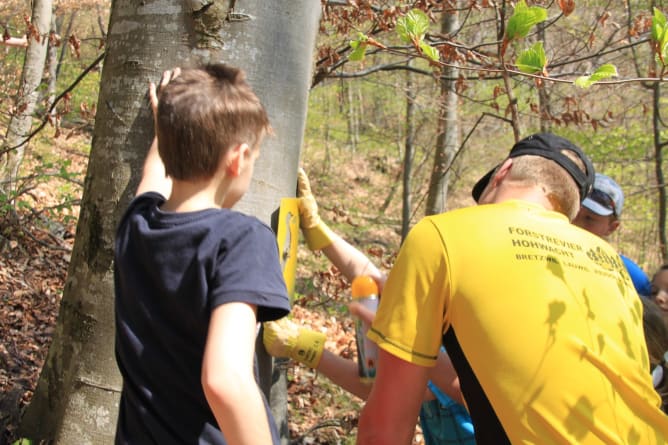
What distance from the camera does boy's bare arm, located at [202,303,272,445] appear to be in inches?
53.3

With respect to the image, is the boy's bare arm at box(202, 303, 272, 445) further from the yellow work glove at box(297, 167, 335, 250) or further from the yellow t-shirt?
the yellow work glove at box(297, 167, 335, 250)

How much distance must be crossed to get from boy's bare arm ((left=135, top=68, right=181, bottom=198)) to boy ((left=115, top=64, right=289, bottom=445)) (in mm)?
239

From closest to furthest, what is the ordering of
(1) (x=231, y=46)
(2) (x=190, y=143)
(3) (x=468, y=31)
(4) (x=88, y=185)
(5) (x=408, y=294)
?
(2) (x=190, y=143), (5) (x=408, y=294), (1) (x=231, y=46), (4) (x=88, y=185), (3) (x=468, y=31)

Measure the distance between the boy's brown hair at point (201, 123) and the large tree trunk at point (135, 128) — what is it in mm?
461

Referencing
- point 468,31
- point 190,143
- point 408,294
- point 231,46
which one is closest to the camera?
point 190,143

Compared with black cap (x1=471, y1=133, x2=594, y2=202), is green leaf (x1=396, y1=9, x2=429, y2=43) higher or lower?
higher

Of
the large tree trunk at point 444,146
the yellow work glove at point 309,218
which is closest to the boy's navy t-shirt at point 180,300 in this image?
the yellow work glove at point 309,218

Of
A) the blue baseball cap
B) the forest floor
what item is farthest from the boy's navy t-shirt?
the blue baseball cap

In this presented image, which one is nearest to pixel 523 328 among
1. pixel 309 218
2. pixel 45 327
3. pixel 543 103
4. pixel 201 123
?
pixel 201 123

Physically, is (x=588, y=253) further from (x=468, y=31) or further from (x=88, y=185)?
(x=468, y=31)

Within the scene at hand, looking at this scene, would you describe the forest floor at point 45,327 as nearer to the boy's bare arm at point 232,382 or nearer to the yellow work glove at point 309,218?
the yellow work glove at point 309,218

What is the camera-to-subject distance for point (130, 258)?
163 cm

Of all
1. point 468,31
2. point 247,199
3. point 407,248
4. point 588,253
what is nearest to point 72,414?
point 247,199

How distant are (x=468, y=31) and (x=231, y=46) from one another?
6061 mm
